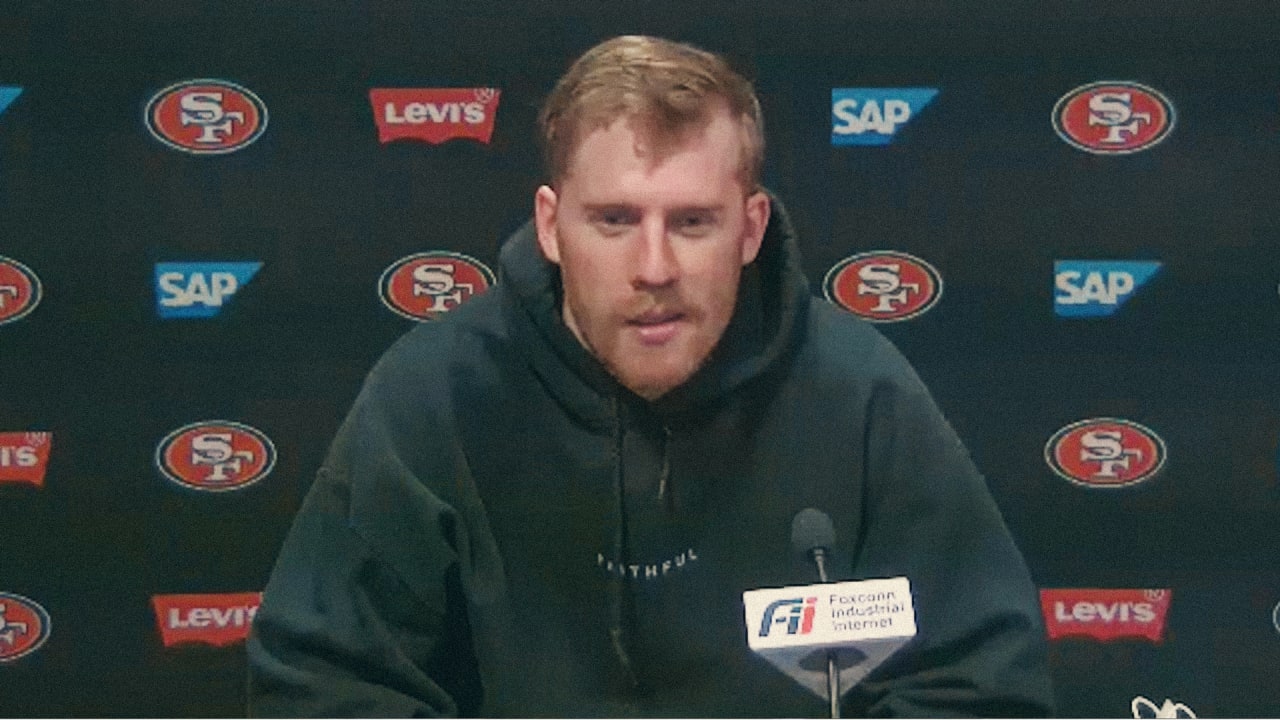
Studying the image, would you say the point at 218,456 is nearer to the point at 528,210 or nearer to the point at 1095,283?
the point at 528,210

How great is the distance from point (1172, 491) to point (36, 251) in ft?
5.56

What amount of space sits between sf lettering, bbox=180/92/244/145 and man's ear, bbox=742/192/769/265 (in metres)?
0.87

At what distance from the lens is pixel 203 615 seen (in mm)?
2512

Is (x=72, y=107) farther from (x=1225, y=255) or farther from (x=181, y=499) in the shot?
(x=1225, y=255)

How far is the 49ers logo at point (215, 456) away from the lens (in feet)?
7.95

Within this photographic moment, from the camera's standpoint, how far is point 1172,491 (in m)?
2.45

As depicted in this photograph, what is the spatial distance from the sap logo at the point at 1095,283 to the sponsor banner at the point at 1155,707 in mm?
614

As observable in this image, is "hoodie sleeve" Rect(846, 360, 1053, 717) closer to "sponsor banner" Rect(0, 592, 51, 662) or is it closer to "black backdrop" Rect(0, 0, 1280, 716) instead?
"black backdrop" Rect(0, 0, 1280, 716)

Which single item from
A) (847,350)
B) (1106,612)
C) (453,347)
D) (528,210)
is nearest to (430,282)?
(528,210)

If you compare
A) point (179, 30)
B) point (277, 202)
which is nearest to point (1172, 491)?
point (277, 202)

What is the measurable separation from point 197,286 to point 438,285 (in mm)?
342

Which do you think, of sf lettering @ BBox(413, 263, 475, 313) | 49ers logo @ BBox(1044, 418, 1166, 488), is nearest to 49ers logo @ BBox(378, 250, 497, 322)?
sf lettering @ BBox(413, 263, 475, 313)

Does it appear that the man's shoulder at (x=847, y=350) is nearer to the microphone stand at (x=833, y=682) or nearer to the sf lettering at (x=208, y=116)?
the microphone stand at (x=833, y=682)

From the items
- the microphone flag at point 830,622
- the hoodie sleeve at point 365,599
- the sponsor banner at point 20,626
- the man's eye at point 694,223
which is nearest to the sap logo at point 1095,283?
the man's eye at point 694,223
